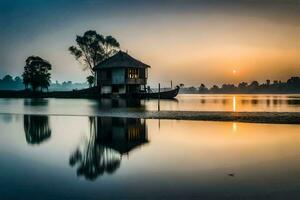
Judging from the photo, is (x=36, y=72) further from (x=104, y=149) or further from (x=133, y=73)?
(x=104, y=149)

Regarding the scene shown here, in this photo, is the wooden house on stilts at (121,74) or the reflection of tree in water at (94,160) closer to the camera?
the reflection of tree in water at (94,160)

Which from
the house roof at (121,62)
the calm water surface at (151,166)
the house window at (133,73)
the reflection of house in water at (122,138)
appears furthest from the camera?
the house window at (133,73)

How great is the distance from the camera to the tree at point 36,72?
3674 inches

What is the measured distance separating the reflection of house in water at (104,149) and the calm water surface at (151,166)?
0.03 metres

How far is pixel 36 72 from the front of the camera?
93.7 meters

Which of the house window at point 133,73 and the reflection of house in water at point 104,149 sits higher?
the house window at point 133,73

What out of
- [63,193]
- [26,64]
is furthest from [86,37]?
[63,193]

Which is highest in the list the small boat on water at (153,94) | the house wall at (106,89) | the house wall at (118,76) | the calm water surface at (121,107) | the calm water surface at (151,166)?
the house wall at (118,76)

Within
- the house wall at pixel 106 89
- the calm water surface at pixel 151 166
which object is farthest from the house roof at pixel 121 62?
the calm water surface at pixel 151 166

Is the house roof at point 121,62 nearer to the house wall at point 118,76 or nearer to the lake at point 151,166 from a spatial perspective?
the house wall at point 118,76

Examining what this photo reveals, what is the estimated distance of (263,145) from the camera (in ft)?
51.8

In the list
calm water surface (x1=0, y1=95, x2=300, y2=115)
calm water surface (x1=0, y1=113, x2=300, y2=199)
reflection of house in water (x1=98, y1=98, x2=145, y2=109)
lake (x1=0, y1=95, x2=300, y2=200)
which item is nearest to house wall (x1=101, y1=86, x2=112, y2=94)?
calm water surface (x1=0, y1=95, x2=300, y2=115)

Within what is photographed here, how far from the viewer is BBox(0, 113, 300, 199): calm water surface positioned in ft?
27.5

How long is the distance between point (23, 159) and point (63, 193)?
17.2 ft
